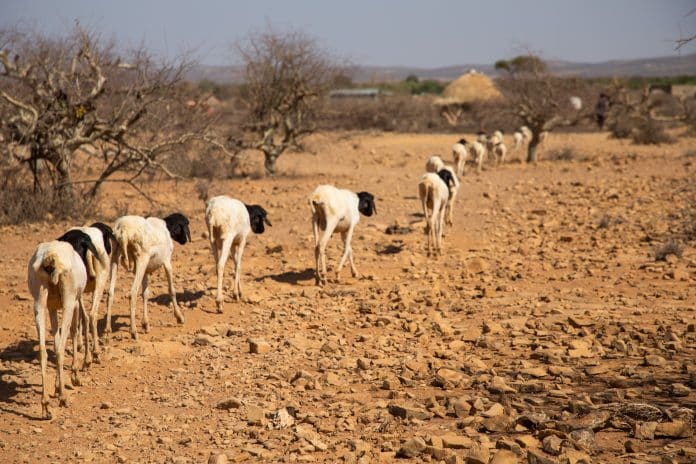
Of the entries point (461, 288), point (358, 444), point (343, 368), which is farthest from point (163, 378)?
point (461, 288)

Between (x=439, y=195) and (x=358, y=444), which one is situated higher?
(x=439, y=195)

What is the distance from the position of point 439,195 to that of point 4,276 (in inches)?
267

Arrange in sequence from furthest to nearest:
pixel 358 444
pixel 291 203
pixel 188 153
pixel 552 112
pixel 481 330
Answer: pixel 552 112 < pixel 188 153 < pixel 291 203 < pixel 481 330 < pixel 358 444

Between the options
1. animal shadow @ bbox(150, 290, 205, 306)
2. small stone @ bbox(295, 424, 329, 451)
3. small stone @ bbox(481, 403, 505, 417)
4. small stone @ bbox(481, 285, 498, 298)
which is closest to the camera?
small stone @ bbox(295, 424, 329, 451)

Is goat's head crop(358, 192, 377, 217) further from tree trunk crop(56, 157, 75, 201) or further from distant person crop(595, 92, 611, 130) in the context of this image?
distant person crop(595, 92, 611, 130)

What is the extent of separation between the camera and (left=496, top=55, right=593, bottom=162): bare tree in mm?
24594

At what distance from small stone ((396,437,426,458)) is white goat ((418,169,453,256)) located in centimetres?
753

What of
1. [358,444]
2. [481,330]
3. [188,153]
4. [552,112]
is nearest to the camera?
[358,444]

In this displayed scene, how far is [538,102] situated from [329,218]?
631 inches

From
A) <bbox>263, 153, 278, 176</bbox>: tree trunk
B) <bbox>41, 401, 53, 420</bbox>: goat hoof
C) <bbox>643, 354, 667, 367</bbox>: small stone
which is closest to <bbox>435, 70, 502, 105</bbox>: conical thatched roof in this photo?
<bbox>263, 153, 278, 176</bbox>: tree trunk

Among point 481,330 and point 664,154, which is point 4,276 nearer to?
point 481,330

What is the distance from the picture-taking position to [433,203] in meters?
12.9

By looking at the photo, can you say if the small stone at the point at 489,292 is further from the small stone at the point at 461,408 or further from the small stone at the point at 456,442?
the small stone at the point at 456,442

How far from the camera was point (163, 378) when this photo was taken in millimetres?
7059
